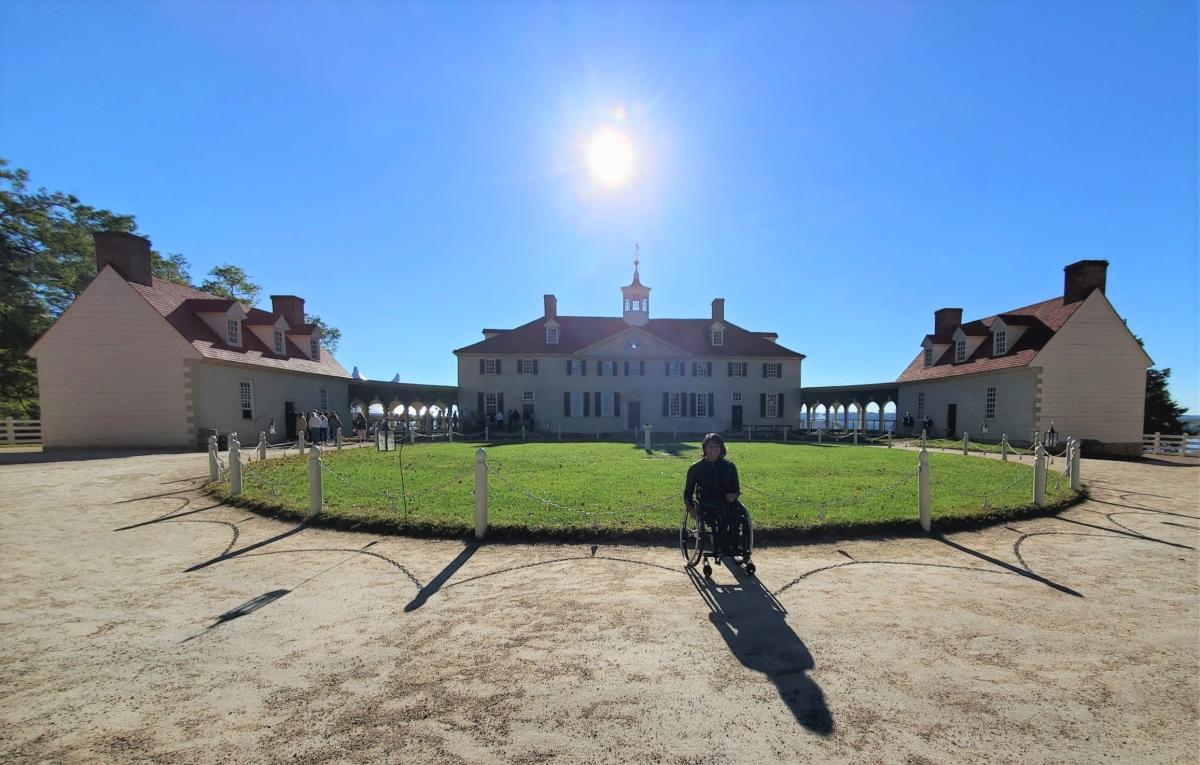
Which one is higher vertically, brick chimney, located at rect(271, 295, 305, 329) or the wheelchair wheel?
brick chimney, located at rect(271, 295, 305, 329)

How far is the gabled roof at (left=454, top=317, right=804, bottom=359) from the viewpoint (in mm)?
35000

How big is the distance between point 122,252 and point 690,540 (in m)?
28.2

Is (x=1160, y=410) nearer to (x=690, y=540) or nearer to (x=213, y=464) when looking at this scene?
(x=690, y=540)

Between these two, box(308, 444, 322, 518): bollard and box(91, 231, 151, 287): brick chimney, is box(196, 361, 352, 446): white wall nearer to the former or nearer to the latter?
box(91, 231, 151, 287): brick chimney

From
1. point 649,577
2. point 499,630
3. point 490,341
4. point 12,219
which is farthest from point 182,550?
point 12,219

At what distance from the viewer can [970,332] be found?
95.6 feet

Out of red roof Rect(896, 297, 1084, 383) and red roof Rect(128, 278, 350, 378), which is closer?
red roof Rect(128, 278, 350, 378)

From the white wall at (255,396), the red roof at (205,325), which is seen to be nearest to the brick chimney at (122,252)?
the red roof at (205,325)

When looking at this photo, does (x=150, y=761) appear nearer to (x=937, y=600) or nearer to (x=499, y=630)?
(x=499, y=630)

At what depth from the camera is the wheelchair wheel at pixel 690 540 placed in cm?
570

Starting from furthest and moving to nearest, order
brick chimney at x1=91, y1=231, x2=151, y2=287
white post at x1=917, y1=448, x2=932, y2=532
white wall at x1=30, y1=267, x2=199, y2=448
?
brick chimney at x1=91, y1=231, x2=151, y2=287
white wall at x1=30, y1=267, x2=199, y2=448
white post at x1=917, y1=448, x2=932, y2=532

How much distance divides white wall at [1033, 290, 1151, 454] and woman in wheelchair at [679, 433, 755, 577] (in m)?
26.0

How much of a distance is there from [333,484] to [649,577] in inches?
348

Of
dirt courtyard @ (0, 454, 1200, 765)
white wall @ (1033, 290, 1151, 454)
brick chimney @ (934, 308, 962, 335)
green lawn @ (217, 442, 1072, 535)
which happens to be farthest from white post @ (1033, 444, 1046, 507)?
brick chimney @ (934, 308, 962, 335)
